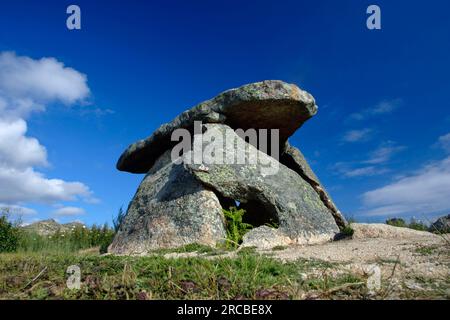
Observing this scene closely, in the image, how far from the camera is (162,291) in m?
3.92

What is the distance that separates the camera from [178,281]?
3992 mm

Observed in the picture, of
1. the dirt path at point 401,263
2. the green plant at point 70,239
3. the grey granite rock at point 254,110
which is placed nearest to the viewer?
the dirt path at point 401,263

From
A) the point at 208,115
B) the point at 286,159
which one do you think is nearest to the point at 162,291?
the point at 208,115

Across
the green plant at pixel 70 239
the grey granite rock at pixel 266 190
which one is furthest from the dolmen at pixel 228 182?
the green plant at pixel 70 239

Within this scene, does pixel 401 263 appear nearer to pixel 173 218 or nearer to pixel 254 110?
pixel 173 218

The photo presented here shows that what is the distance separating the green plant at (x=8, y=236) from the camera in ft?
44.5

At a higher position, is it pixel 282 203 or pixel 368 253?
pixel 282 203

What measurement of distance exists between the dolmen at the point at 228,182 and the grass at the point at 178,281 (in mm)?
4196

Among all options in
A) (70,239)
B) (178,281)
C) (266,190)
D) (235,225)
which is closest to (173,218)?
(235,225)

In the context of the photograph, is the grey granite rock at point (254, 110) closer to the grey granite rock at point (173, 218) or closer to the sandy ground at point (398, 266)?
the grey granite rock at point (173, 218)

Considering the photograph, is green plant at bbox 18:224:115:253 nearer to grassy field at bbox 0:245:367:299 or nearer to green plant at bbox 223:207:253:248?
green plant at bbox 223:207:253:248

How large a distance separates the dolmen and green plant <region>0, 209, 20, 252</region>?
464 centimetres
